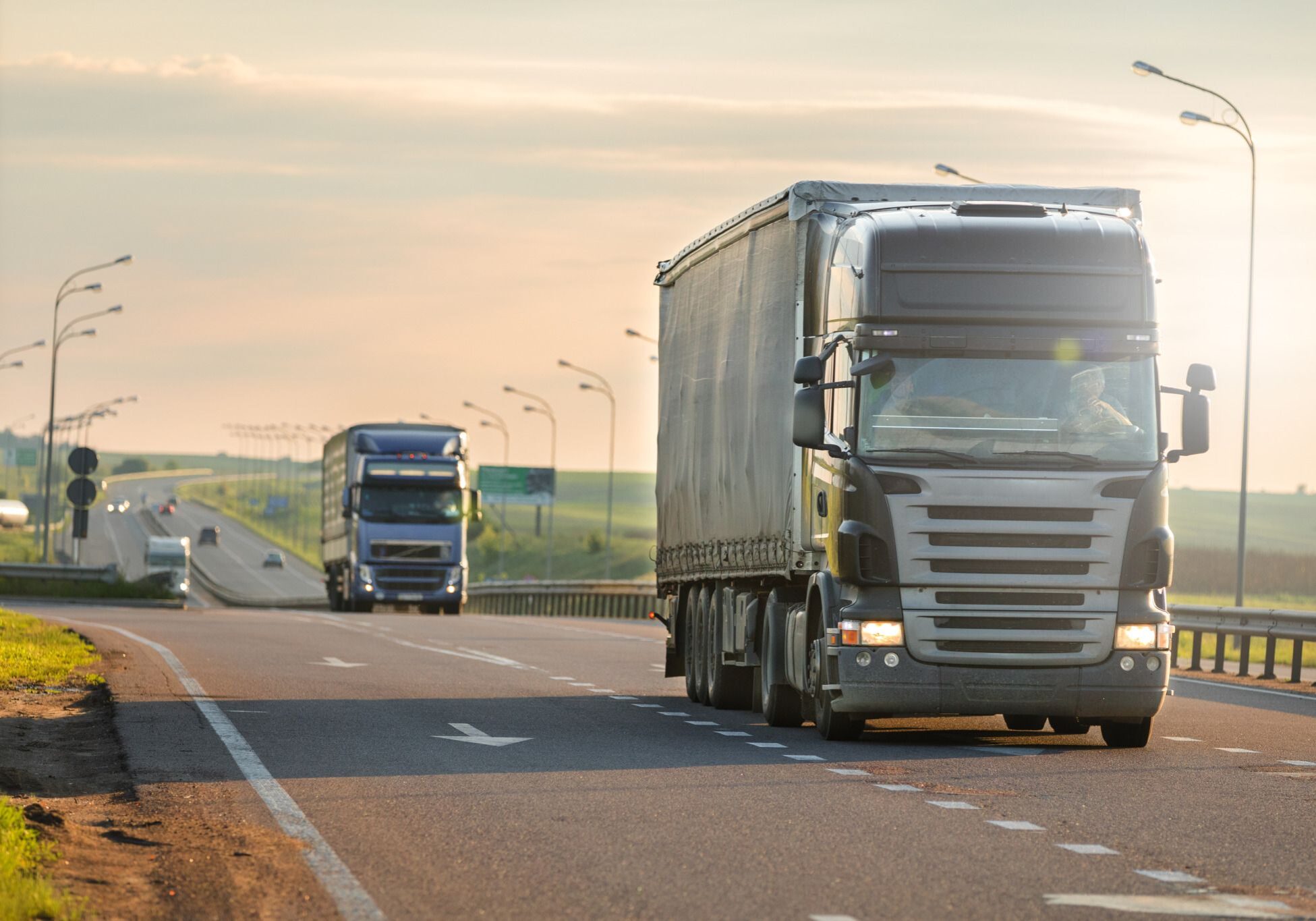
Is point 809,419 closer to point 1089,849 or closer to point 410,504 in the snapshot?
point 1089,849

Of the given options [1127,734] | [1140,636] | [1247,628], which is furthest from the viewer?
[1247,628]

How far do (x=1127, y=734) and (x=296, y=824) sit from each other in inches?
272

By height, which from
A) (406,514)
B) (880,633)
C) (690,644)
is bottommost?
(690,644)

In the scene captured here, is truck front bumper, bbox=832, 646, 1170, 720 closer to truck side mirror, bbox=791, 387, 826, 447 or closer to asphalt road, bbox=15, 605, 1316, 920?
asphalt road, bbox=15, 605, 1316, 920

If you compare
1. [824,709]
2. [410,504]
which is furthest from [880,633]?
[410,504]

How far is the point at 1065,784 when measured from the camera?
12477 mm

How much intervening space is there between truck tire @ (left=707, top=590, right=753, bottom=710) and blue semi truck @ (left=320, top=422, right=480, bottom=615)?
28.4 m

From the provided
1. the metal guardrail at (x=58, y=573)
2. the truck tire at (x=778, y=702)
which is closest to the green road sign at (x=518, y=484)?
the metal guardrail at (x=58, y=573)

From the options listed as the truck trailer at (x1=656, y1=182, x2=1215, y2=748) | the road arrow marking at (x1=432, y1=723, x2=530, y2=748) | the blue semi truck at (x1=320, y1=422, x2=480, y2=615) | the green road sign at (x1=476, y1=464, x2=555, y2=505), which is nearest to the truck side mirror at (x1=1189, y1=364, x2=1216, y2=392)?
the truck trailer at (x1=656, y1=182, x2=1215, y2=748)

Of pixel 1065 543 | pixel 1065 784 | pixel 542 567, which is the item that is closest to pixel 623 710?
pixel 1065 543

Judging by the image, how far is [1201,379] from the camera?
14.5m

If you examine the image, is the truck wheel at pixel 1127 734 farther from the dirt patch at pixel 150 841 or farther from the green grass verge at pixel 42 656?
the green grass verge at pixel 42 656

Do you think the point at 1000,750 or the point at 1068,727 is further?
the point at 1068,727

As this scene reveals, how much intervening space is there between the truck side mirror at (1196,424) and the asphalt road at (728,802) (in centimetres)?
207
